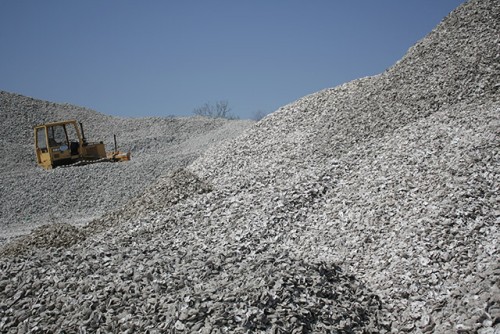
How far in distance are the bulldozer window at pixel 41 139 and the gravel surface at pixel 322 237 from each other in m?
9.12

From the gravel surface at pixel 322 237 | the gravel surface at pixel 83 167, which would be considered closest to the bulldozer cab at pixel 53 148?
the gravel surface at pixel 83 167

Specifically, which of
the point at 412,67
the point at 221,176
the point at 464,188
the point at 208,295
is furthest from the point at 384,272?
the point at 412,67

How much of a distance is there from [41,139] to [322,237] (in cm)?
1459

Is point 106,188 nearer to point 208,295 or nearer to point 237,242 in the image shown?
point 237,242

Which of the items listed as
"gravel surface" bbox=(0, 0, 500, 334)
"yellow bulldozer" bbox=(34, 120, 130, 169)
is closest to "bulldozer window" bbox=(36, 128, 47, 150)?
"yellow bulldozer" bbox=(34, 120, 130, 169)

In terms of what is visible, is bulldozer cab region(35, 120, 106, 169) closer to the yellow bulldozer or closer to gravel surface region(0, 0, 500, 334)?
the yellow bulldozer

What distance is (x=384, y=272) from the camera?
6008mm

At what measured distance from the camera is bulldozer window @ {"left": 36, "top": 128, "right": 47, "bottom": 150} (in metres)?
18.9

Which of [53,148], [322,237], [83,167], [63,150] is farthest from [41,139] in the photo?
[322,237]

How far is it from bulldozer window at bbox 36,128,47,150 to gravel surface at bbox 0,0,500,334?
29.9 feet

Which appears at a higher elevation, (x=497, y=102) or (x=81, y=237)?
(x=497, y=102)

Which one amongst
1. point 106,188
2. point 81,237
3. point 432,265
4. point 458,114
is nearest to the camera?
point 432,265

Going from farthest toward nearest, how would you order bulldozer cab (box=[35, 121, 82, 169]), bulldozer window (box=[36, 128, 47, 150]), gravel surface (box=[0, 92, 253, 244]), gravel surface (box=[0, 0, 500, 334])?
bulldozer window (box=[36, 128, 47, 150]) < bulldozer cab (box=[35, 121, 82, 169]) < gravel surface (box=[0, 92, 253, 244]) < gravel surface (box=[0, 0, 500, 334])

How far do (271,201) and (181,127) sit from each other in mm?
22571
